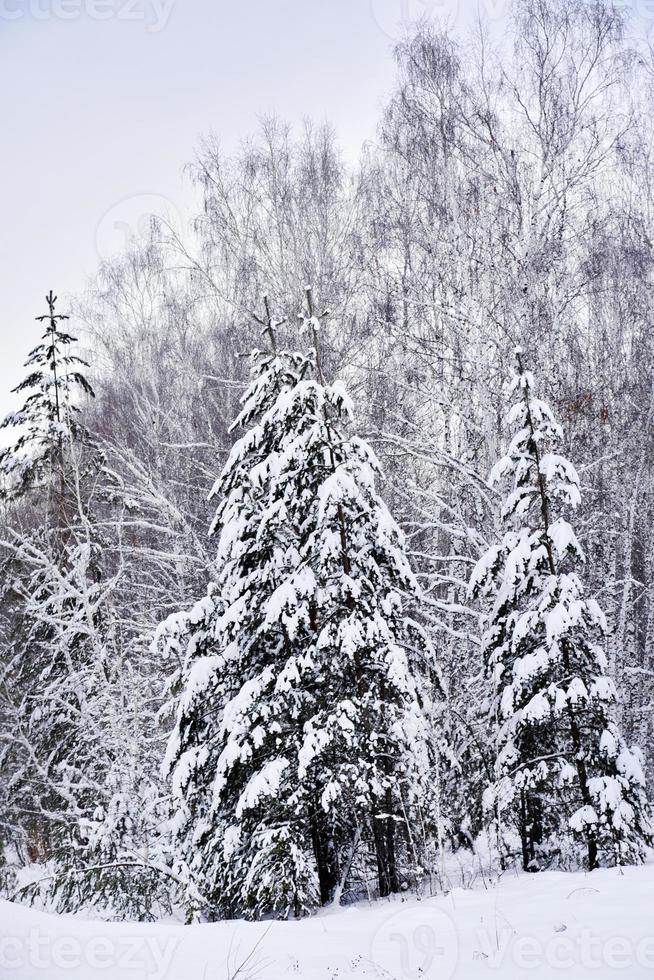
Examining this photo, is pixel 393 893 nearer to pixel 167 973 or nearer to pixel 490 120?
pixel 167 973

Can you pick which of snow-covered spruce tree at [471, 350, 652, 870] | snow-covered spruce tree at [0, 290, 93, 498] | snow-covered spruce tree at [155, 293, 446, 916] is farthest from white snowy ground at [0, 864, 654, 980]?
snow-covered spruce tree at [0, 290, 93, 498]

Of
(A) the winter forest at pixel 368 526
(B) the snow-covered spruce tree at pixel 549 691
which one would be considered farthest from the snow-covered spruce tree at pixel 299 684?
(B) the snow-covered spruce tree at pixel 549 691

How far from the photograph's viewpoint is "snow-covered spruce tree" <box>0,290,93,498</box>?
13.4 metres

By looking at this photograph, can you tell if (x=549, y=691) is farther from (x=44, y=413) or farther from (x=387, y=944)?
(x=44, y=413)

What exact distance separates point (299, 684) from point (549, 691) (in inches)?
110

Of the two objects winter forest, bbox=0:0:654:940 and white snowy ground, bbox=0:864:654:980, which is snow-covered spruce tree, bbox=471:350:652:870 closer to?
winter forest, bbox=0:0:654:940

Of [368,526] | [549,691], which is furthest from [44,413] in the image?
[549,691]

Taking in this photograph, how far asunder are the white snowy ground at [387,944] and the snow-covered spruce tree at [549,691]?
1260 mm

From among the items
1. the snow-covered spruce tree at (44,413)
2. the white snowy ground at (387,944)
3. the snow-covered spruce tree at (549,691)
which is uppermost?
the snow-covered spruce tree at (44,413)

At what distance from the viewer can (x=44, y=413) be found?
1358cm

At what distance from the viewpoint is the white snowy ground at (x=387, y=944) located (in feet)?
14.1

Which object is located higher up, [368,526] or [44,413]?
[44,413]

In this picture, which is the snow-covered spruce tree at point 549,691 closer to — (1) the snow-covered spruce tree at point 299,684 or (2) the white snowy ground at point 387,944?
(1) the snow-covered spruce tree at point 299,684

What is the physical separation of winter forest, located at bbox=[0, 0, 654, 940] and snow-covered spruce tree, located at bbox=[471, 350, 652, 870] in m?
0.05
